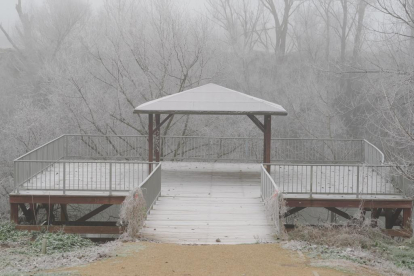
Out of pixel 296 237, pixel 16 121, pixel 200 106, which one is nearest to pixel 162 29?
pixel 16 121

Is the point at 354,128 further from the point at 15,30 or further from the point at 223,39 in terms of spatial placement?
the point at 15,30

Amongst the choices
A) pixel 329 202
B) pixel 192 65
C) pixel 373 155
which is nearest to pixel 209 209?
pixel 329 202

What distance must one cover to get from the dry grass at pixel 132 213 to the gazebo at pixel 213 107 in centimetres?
705

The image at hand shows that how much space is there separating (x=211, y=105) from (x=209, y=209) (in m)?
5.52

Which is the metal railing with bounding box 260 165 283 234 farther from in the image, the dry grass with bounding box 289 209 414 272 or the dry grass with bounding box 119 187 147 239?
the dry grass with bounding box 119 187 147 239

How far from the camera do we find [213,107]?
20422mm

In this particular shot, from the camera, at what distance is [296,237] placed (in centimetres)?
1319

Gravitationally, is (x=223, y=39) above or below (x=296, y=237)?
above

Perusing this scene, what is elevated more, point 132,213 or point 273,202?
point 273,202

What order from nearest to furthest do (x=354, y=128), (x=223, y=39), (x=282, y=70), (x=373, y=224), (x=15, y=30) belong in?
(x=373, y=224) < (x=354, y=128) < (x=282, y=70) < (x=223, y=39) < (x=15, y=30)

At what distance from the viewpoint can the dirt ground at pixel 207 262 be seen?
1014 centimetres

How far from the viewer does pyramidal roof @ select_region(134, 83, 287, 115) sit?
66.1ft

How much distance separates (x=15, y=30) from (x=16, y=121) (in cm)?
2233

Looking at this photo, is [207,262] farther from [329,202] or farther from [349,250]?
[329,202]
